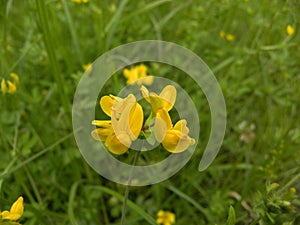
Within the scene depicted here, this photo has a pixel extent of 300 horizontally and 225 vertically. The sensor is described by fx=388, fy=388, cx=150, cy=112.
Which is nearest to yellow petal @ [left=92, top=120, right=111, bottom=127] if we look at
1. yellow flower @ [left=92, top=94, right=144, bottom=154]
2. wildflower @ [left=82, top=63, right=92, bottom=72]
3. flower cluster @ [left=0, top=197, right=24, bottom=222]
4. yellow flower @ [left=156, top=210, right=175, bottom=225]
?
yellow flower @ [left=92, top=94, right=144, bottom=154]

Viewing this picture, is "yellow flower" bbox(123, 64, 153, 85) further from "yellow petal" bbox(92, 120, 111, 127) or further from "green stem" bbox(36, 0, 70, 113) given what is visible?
"yellow petal" bbox(92, 120, 111, 127)

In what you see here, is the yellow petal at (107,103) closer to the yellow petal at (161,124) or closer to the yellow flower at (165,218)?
the yellow petal at (161,124)

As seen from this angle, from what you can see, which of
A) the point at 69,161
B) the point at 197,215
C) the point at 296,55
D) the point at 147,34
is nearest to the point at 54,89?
the point at 69,161

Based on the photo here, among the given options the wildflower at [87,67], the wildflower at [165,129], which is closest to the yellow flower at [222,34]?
the wildflower at [87,67]

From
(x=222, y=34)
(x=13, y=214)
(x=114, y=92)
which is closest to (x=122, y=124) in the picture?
(x=13, y=214)

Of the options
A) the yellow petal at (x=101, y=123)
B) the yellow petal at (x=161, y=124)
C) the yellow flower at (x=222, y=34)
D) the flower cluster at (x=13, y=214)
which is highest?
the yellow flower at (x=222, y=34)

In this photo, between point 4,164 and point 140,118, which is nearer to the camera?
point 140,118

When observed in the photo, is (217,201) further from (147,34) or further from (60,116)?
(147,34)

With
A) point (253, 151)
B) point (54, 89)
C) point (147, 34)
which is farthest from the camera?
point (147, 34)
